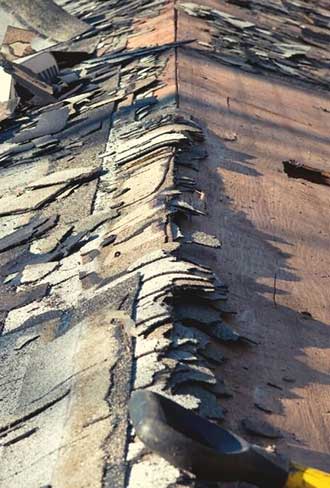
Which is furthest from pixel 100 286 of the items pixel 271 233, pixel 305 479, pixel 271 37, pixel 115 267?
pixel 271 37

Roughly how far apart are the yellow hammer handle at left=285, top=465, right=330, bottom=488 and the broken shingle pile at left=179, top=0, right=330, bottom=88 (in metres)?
5.24

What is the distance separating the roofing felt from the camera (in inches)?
126

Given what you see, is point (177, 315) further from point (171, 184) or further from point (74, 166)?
point (74, 166)

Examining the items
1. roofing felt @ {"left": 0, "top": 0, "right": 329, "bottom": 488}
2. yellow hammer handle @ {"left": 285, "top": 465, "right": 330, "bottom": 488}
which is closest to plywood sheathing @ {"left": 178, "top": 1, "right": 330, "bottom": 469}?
roofing felt @ {"left": 0, "top": 0, "right": 329, "bottom": 488}

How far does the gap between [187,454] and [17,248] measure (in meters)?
2.53

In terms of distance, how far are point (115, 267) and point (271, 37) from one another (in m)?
5.76

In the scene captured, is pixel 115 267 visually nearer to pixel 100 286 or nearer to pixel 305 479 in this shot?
pixel 100 286

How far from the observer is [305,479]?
9.31 ft

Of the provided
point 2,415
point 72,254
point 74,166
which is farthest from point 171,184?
point 2,415

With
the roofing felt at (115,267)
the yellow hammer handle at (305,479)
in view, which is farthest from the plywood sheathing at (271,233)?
the yellow hammer handle at (305,479)

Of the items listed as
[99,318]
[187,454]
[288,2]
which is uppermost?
[187,454]

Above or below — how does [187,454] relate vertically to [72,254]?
above

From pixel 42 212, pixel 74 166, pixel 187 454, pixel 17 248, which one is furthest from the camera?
pixel 74 166

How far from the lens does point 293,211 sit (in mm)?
5125
